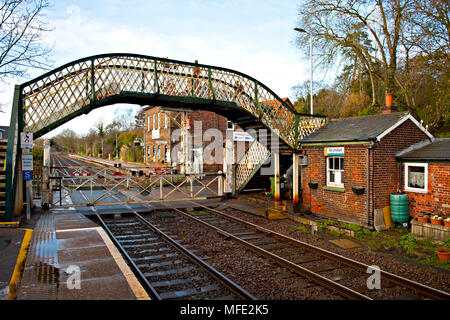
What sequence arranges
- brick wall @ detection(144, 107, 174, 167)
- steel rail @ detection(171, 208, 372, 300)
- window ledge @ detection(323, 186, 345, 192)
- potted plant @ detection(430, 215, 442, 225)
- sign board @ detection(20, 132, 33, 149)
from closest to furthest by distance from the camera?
steel rail @ detection(171, 208, 372, 300) → potted plant @ detection(430, 215, 442, 225) → sign board @ detection(20, 132, 33, 149) → window ledge @ detection(323, 186, 345, 192) → brick wall @ detection(144, 107, 174, 167)

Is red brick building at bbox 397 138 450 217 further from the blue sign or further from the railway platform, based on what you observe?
the blue sign

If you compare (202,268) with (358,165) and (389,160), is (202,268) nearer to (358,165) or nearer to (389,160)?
(358,165)

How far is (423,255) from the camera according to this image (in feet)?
26.4

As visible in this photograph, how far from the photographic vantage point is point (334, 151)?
11688 millimetres

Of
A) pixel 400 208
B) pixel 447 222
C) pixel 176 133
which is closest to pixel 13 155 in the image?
pixel 400 208

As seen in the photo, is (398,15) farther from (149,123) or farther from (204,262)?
(149,123)

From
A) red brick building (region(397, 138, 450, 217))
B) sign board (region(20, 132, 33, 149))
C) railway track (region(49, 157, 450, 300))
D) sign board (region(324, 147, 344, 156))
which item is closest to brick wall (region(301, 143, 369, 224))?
sign board (region(324, 147, 344, 156))

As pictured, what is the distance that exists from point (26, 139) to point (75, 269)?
5.71 metres

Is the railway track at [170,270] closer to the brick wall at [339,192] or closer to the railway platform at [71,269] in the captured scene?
the railway platform at [71,269]

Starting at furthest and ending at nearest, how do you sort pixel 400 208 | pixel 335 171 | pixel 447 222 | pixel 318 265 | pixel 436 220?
pixel 335 171, pixel 400 208, pixel 436 220, pixel 447 222, pixel 318 265

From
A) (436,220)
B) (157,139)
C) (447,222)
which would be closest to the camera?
(447,222)

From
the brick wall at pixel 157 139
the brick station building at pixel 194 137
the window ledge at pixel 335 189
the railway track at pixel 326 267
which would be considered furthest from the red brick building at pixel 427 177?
the brick wall at pixel 157 139

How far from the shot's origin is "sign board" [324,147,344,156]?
11.4m

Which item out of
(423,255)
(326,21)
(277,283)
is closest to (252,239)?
(277,283)
